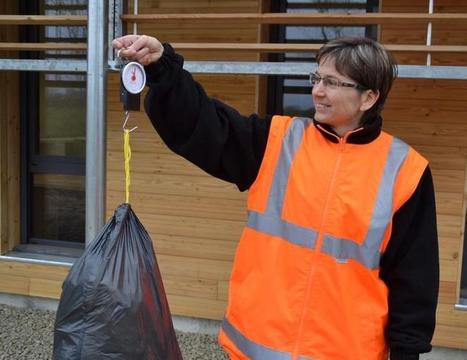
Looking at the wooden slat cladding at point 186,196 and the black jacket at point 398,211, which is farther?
the wooden slat cladding at point 186,196

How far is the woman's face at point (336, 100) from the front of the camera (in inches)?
65.6

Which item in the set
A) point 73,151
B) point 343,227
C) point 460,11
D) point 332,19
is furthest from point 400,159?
point 73,151

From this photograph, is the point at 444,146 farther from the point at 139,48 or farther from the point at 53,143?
the point at 53,143

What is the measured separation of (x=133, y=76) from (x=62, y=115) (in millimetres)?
3497

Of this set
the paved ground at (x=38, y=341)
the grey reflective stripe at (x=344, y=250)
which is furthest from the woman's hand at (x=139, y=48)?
the paved ground at (x=38, y=341)

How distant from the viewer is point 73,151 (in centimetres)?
486

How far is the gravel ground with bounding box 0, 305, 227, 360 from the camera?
4020 millimetres

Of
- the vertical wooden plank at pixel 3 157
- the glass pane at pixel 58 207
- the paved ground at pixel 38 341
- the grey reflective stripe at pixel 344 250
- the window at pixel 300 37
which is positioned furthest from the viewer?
the glass pane at pixel 58 207

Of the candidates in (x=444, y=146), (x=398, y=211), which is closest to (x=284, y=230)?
(x=398, y=211)

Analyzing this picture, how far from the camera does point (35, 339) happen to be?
13.8 feet

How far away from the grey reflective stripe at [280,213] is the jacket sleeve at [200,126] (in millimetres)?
71

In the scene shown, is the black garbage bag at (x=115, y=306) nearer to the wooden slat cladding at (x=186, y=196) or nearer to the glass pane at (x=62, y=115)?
the wooden slat cladding at (x=186, y=196)

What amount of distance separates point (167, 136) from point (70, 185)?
3424 mm

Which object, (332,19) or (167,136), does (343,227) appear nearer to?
(167,136)
